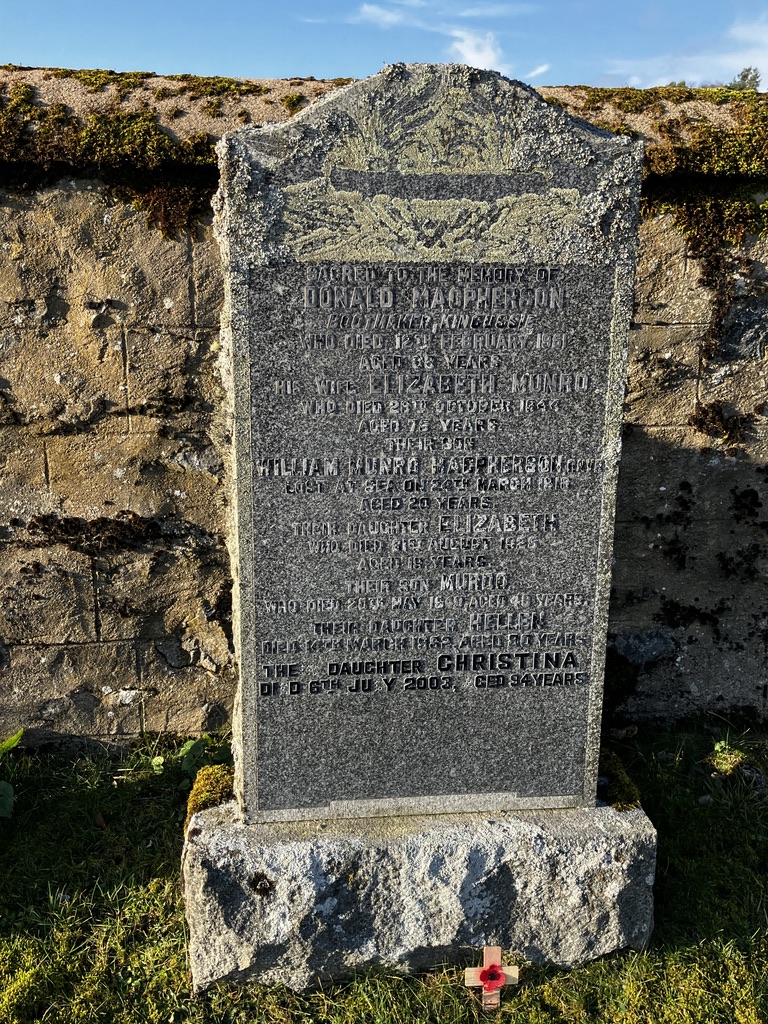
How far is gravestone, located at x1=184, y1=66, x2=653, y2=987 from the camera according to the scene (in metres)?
2.54

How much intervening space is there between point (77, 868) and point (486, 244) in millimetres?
2826

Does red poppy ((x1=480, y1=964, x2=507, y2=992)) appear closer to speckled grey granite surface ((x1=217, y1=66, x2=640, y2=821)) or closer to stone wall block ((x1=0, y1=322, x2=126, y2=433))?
speckled grey granite surface ((x1=217, y1=66, x2=640, y2=821))

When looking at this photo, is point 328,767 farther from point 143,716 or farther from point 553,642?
point 143,716

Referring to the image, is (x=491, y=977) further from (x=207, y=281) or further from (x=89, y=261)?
(x=89, y=261)

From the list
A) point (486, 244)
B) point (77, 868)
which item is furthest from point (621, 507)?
point (77, 868)

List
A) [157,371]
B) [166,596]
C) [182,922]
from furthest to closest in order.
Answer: [166,596] → [157,371] → [182,922]

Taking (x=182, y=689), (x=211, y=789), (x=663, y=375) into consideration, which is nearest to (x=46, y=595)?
(x=182, y=689)

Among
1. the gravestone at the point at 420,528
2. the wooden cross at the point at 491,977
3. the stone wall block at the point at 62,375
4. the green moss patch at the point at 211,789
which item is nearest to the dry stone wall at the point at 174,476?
the stone wall block at the point at 62,375

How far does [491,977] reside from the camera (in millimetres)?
2822

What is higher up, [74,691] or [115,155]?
[115,155]

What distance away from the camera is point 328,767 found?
2.96 m

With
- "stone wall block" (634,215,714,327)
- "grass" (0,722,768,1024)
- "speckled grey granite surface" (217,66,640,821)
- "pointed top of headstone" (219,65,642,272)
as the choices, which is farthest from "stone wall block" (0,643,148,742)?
"stone wall block" (634,215,714,327)

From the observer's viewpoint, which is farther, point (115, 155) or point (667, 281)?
point (667, 281)

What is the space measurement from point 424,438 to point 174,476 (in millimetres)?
1477
